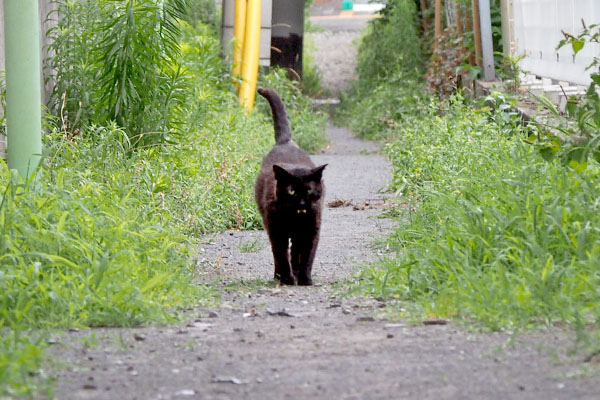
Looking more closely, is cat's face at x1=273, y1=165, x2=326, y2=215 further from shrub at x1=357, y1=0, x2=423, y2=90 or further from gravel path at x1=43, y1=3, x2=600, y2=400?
shrub at x1=357, y1=0, x2=423, y2=90

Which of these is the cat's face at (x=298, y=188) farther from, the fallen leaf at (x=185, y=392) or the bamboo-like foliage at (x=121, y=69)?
the fallen leaf at (x=185, y=392)

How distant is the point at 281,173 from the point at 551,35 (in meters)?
6.43

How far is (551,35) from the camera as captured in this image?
11.0m

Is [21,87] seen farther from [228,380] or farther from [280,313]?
[228,380]

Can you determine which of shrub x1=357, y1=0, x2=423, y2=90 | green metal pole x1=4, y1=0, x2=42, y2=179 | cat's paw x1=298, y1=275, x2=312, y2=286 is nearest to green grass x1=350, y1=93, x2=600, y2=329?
cat's paw x1=298, y1=275, x2=312, y2=286

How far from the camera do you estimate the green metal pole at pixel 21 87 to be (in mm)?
5422

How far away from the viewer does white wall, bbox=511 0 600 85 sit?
9.39 m

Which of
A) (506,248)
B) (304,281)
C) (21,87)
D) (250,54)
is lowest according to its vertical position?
(304,281)

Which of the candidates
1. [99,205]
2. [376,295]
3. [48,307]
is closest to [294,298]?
[376,295]

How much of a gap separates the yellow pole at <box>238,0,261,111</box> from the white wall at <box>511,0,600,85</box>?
161 inches

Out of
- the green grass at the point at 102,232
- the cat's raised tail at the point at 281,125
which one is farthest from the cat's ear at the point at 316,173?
the cat's raised tail at the point at 281,125

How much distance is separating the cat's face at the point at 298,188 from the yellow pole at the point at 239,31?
9380mm

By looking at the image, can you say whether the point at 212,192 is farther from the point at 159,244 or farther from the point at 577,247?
the point at 577,247

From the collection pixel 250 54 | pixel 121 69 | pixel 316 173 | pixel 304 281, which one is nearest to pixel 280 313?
pixel 304 281
